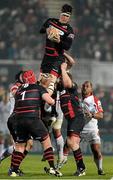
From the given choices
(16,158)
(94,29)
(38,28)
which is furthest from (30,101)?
(94,29)

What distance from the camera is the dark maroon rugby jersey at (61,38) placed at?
16.0 metres

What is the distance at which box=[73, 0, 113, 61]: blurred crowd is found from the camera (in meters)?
29.8

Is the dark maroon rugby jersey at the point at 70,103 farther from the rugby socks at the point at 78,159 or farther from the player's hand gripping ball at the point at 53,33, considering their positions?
the player's hand gripping ball at the point at 53,33

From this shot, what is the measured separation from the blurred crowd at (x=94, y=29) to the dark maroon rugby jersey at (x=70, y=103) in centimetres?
1296

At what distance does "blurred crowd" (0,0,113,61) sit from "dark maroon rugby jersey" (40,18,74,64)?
12678mm

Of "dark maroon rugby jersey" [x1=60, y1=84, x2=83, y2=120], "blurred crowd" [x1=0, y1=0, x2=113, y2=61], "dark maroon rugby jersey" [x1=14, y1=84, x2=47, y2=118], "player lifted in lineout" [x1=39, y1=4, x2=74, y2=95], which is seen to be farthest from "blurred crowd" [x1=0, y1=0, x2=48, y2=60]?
"dark maroon rugby jersey" [x1=14, y1=84, x2=47, y2=118]

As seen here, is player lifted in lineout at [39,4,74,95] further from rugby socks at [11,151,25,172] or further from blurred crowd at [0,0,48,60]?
blurred crowd at [0,0,48,60]

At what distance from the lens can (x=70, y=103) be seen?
15867mm

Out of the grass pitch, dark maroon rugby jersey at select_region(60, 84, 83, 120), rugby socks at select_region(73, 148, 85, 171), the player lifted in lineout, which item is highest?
the player lifted in lineout

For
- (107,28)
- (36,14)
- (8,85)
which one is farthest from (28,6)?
(8,85)

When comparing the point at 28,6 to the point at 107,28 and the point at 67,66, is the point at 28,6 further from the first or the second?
the point at 67,66

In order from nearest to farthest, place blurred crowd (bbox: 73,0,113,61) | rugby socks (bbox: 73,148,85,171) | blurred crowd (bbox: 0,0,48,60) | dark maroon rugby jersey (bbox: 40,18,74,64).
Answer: rugby socks (bbox: 73,148,85,171)
dark maroon rugby jersey (bbox: 40,18,74,64)
blurred crowd (bbox: 0,0,48,60)
blurred crowd (bbox: 73,0,113,61)

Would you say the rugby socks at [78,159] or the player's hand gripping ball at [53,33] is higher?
the player's hand gripping ball at [53,33]

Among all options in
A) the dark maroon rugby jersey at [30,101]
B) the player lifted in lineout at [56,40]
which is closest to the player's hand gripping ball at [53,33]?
the player lifted in lineout at [56,40]
